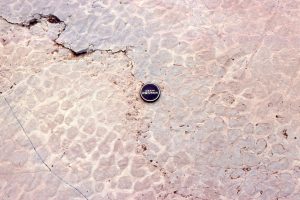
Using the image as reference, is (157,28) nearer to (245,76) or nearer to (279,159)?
(245,76)

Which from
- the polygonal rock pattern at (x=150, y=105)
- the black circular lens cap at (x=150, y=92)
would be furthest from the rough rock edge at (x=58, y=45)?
the black circular lens cap at (x=150, y=92)

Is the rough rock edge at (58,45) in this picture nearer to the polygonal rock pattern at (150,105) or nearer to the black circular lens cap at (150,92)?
the polygonal rock pattern at (150,105)

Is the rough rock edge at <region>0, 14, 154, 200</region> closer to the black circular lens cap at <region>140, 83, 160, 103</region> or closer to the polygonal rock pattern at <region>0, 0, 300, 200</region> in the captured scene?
the polygonal rock pattern at <region>0, 0, 300, 200</region>

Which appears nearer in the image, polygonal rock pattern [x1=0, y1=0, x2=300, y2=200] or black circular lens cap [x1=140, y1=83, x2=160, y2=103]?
polygonal rock pattern [x1=0, y1=0, x2=300, y2=200]

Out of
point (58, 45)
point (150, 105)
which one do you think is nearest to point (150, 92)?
point (150, 105)

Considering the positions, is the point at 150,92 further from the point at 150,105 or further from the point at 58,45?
the point at 58,45

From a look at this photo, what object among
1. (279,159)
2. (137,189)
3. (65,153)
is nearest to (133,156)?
(137,189)

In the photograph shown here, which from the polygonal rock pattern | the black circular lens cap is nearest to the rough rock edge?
the polygonal rock pattern
